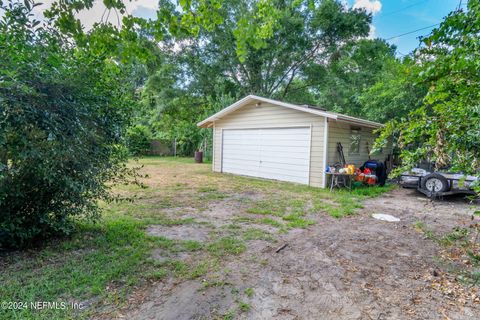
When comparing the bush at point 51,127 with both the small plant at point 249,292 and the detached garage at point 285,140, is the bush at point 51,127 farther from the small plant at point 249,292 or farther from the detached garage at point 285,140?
the detached garage at point 285,140

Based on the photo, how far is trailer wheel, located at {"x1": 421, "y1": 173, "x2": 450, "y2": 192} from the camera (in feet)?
19.5

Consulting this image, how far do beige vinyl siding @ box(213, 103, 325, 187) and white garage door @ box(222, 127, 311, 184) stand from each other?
171mm

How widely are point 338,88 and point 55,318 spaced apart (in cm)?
1615

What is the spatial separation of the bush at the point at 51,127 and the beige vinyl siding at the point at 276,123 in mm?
5636

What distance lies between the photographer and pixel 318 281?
8.14ft

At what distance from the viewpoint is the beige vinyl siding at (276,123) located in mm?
7504

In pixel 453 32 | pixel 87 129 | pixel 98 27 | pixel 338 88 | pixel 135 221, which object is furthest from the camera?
pixel 338 88

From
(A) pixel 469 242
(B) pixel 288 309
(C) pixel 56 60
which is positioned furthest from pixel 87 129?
(A) pixel 469 242

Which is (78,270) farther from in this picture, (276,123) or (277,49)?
(277,49)

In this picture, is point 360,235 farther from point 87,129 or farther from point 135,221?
point 87,129

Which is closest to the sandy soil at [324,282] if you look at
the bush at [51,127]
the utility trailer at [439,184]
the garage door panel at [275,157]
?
the bush at [51,127]

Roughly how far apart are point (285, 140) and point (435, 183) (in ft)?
13.3

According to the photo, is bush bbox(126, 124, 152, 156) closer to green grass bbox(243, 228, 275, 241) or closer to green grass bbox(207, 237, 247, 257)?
green grass bbox(207, 237, 247, 257)

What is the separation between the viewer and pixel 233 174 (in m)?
10.1
